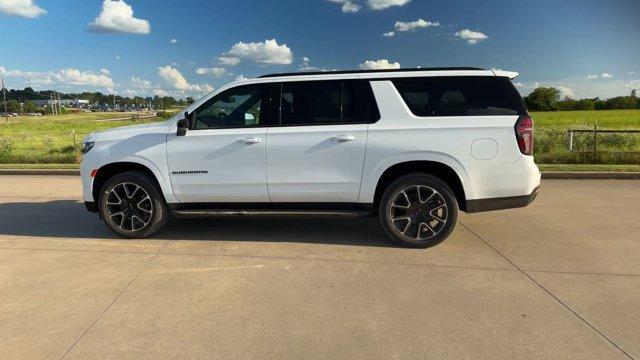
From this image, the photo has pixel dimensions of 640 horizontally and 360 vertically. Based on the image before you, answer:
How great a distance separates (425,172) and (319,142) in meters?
1.22

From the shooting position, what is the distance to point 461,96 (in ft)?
16.3

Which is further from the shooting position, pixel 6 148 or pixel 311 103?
pixel 6 148

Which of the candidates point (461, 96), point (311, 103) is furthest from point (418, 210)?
point (311, 103)

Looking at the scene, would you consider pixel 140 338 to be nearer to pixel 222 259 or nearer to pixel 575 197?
pixel 222 259

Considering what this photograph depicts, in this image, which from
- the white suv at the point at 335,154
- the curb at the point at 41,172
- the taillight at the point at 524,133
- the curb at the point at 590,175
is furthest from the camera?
the curb at the point at 41,172

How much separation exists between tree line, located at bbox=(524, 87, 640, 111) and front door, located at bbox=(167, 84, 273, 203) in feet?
229

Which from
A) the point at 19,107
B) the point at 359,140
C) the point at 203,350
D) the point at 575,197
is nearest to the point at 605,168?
the point at 575,197

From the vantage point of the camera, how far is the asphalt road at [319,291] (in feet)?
10.1

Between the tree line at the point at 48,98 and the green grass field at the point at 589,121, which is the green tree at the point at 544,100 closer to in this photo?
the green grass field at the point at 589,121

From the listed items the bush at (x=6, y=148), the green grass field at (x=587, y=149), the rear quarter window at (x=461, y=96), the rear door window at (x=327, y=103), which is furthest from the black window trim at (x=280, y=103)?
the bush at (x=6, y=148)

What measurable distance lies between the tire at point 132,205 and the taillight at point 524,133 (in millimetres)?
4016

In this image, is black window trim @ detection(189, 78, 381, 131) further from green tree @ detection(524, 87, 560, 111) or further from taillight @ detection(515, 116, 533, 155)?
green tree @ detection(524, 87, 560, 111)

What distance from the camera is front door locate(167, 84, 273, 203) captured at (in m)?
5.18

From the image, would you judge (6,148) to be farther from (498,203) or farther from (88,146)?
(498,203)
